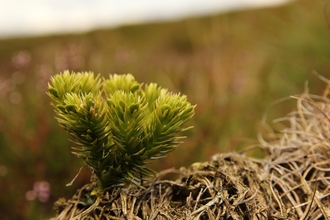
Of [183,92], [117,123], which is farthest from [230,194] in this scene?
[183,92]

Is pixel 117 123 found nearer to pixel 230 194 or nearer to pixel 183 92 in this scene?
pixel 230 194

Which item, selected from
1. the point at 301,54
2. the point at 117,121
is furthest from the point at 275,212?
the point at 301,54

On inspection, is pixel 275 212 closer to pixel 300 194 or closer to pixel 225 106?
pixel 300 194

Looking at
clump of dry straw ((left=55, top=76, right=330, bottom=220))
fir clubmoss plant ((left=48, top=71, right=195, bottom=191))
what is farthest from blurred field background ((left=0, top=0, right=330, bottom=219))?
fir clubmoss plant ((left=48, top=71, right=195, bottom=191))

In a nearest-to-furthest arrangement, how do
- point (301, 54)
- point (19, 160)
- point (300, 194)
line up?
point (300, 194) < point (19, 160) < point (301, 54)

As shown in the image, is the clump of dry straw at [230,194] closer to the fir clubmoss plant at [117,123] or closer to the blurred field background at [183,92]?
the fir clubmoss plant at [117,123]

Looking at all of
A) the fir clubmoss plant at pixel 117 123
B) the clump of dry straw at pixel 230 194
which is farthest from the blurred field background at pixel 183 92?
the fir clubmoss plant at pixel 117 123

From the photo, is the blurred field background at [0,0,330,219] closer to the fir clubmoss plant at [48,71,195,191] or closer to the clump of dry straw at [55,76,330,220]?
the clump of dry straw at [55,76,330,220]
